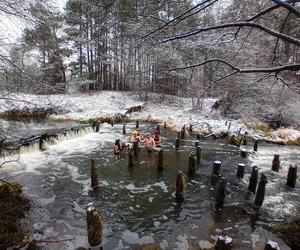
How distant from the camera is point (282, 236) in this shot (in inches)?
298

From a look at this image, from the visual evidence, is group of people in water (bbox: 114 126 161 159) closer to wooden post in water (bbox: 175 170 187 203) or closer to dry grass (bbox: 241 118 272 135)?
wooden post in water (bbox: 175 170 187 203)

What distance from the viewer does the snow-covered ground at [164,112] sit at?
2073 centimetres

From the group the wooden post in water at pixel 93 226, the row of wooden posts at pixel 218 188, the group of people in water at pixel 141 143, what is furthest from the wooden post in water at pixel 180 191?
the group of people in water at pixel 141 143

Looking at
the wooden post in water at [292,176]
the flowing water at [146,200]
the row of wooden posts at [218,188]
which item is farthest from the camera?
the wooden post in water at [292,176]

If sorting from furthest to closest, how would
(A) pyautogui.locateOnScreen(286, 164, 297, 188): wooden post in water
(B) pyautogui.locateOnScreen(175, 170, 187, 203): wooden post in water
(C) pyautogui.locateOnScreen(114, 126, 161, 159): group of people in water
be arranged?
(C) pyautogui.locateOnScreen(114, 126, 161, 159): group of people in water, (A) pyautogui.locateOnScreen(286, 164, 297, 188): wooden post in water, (B) pyautogui.locateOnScreen(175, 170, 187, 203): wooden post in water

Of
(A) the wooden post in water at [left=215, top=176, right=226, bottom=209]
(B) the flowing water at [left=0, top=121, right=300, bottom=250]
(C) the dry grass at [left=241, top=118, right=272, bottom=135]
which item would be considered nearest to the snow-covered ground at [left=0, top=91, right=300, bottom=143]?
(C) the dry grass at [left=241, top=118, right=272, bottom=135]

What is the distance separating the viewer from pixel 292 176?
431 inches

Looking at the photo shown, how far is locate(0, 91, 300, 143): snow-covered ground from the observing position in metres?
20.7

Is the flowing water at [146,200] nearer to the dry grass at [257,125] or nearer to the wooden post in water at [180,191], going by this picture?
the wooden post in water at [180,191]

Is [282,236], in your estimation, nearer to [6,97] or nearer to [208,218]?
[208,218]

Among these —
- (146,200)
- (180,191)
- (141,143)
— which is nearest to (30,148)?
(141,143)

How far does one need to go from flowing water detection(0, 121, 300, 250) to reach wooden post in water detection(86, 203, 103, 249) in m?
0.38

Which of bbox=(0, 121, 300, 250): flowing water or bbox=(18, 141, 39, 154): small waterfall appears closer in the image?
bbox=(0, 121, 300, 250): flowing water

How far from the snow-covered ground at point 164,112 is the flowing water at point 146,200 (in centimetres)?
419
